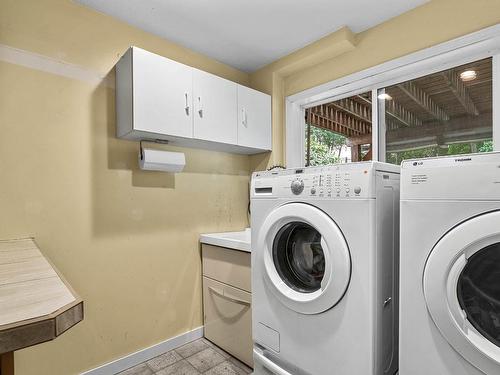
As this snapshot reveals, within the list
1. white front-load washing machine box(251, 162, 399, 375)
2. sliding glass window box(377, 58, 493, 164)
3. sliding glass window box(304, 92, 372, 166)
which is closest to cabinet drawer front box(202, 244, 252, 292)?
white front-load washing machine box(251, 162, 399, 375)

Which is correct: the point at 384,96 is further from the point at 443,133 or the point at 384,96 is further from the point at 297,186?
the point at 297,186

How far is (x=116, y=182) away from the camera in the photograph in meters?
1.85

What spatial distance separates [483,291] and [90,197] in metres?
1.99

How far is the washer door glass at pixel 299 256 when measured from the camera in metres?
1.38

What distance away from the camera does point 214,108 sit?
2.08 meters

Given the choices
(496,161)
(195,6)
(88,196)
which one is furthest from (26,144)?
(496,161)

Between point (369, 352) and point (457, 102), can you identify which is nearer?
point (369, 352)

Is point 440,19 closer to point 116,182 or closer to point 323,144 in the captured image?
point 323,144

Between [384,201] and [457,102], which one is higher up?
[457,102]

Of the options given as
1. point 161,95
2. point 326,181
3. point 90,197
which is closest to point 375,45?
point 326,181

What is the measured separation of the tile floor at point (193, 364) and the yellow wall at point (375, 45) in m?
1.57

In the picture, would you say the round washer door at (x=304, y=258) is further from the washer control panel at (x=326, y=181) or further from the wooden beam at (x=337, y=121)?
the wooden beam at (x=337, y=121)

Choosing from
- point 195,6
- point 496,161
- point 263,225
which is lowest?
point 263,225

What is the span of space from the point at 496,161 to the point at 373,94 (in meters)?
1.45
